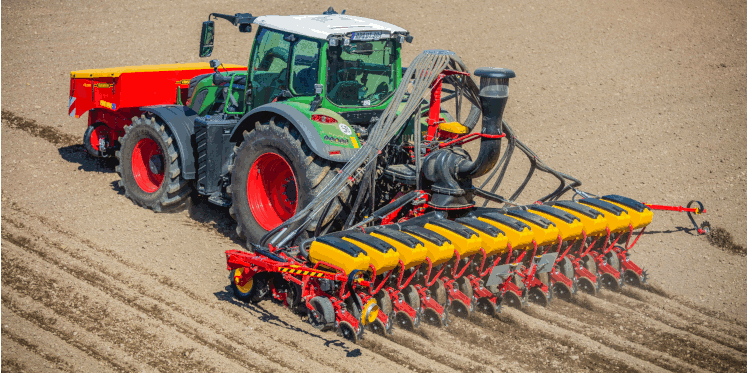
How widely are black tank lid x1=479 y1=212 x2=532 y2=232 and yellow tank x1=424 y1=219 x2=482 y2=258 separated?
39 cm

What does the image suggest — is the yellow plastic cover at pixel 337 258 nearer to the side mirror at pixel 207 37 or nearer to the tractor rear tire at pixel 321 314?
the tractor rear tire at pixel 321 314

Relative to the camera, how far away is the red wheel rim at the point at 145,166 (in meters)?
8.43

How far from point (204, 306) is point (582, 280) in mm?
3276

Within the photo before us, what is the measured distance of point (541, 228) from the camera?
20.5ft

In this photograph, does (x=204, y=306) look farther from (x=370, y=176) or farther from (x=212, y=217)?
(x=212, y=217)

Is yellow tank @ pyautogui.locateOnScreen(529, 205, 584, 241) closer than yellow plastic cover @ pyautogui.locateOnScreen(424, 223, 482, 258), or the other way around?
yellow plastic cover @ pyautogui.locateOnScreen(424, 223, 482, 258)

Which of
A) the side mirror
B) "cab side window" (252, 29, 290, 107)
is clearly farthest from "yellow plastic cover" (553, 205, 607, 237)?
the side mirror

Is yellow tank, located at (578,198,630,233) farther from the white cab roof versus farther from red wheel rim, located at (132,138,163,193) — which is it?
red wheel rim, located at (132,138,163,193)

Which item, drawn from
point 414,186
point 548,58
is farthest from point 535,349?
Answer: point 548,58

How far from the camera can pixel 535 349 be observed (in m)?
5.50

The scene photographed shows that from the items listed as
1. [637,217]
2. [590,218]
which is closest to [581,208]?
[590,218]

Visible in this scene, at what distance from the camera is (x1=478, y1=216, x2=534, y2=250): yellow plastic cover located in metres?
6.04

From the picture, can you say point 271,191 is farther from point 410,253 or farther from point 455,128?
point 410,253

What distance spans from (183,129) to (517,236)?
3776mm
